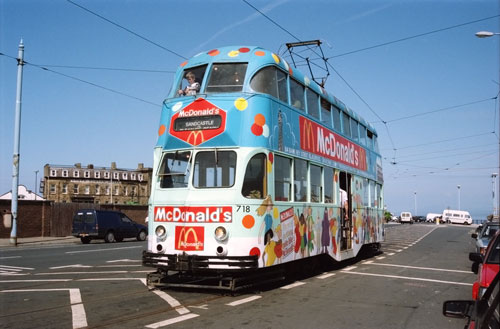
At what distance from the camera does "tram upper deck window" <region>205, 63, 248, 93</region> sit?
383 inches

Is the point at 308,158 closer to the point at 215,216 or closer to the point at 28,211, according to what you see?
the point at 215,216

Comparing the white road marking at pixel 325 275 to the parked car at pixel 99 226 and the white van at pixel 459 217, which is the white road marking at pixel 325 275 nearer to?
the parked car at pixel 99 226

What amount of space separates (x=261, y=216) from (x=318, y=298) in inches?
70.4

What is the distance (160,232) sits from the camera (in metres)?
9.34

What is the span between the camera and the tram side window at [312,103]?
39.3ft

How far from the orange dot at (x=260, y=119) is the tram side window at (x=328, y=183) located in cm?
361

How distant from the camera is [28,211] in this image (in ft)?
108

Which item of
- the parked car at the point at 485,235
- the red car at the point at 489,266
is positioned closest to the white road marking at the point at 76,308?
the red car at the point at 489,266

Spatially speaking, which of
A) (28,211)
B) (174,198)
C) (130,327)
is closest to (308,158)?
(174,198)

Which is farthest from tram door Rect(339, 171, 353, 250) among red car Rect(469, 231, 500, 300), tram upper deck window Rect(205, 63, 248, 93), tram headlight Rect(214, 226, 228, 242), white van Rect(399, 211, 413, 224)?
white van Rect(399, 211, 413, 224)

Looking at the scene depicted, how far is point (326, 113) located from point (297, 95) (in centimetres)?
225

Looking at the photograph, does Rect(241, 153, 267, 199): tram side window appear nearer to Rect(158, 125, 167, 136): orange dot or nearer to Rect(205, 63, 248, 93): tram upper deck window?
Rect(205, 63, 248, 93): tram upper deck window

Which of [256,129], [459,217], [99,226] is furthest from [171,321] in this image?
[459,217]

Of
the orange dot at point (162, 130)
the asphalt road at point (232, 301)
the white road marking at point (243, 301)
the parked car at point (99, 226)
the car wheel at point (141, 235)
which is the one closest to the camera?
the asphalt road at point (232, 301)
